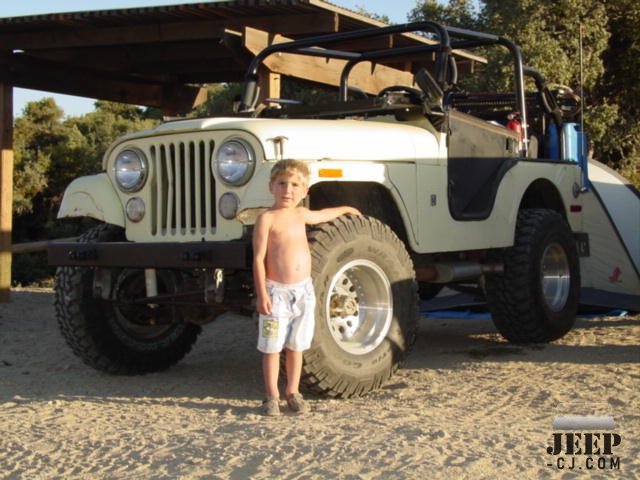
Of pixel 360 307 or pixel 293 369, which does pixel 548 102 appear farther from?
pixel 293 369

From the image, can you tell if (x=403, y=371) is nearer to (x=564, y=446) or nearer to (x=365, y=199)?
(x=365, y=199)

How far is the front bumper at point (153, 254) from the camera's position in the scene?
4.77 m

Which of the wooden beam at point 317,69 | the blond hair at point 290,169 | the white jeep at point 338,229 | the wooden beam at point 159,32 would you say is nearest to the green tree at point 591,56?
the wooden beam at point 317,69

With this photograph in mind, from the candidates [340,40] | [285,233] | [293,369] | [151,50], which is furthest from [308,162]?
[151,50]

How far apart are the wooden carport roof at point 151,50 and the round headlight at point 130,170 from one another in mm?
2520

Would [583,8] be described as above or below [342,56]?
above

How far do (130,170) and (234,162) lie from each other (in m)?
0.80

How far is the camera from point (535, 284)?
6891 mm

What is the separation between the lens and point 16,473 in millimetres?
3705

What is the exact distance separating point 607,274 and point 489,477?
5.28m

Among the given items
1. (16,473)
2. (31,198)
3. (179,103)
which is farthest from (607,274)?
(31,198)

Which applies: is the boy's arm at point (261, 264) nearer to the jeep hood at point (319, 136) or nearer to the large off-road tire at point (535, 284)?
the jeep hood at point (319, 136)

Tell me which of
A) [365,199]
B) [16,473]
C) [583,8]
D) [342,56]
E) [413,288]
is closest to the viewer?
[16,473]

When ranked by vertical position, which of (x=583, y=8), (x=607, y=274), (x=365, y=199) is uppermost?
(x=583, y=8)
